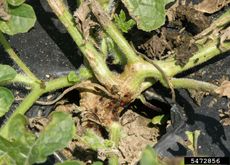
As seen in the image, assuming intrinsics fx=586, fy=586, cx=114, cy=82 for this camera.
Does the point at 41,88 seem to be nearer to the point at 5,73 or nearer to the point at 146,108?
the point at 5,73

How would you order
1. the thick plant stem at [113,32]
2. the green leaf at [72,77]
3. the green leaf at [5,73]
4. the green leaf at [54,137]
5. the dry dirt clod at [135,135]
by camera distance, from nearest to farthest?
the green leaf at [54,137], the green leaf at [5,73], the thick plant stem at [113,32], the green leaf at [72,77], the dry dirt clod at [135,135]

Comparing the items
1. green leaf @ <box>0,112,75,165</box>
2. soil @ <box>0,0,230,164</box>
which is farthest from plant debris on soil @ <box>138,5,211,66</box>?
green leaf @ <box>0,112,75,165</box>

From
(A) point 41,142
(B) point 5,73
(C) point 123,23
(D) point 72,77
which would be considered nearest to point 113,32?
(C) point 123,23

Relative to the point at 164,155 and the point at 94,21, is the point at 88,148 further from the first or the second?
the point at 94,21

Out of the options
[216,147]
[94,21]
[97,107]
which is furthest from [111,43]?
[216,147]

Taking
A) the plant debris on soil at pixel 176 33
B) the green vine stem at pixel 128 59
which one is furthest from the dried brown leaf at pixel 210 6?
the green vine stem at pixel 128 59

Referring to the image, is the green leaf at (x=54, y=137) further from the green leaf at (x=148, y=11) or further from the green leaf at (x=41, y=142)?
the green leaf at (x=148, y=11)
